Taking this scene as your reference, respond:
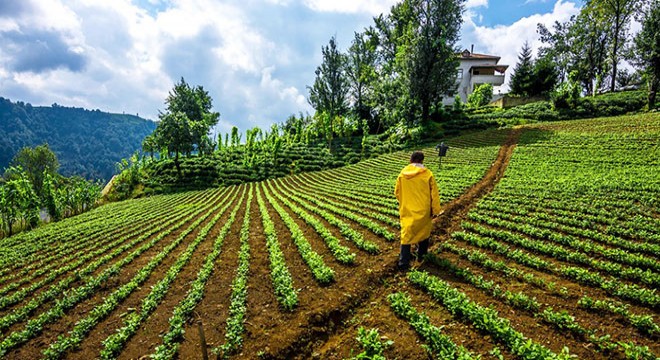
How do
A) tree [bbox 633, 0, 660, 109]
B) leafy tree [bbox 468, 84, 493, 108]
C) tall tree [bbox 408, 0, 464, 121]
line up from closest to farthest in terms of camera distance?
tree [bbox 633, 0, 660, 109] → tall tree [bbox 408, 0, 464, 121] → leafy tree [bbox 468, 84, 493, 108]

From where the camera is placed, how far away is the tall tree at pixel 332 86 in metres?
49.2

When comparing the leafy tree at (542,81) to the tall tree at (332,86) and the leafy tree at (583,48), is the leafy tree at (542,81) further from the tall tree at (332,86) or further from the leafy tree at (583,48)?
the tall tree at (332,86)

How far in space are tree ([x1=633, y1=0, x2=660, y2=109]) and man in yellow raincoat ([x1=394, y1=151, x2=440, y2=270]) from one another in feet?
135

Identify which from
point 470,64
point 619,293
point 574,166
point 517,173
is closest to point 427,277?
point 619,293

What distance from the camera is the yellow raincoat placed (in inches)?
294

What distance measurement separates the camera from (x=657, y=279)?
648 centimetres

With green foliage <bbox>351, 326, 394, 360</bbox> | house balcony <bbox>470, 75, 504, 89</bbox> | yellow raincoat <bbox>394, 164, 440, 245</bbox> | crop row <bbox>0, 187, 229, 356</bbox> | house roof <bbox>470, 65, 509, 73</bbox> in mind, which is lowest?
crop row <bbox>0, 187, 229, 356</bbox>

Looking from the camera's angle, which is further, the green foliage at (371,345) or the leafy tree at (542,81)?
the leafy tree at (542,81)

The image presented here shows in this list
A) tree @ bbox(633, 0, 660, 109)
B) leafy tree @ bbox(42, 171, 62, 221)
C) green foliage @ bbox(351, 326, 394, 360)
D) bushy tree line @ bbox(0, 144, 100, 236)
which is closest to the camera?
green foliage @ bbox(351, 326, 394, 360)

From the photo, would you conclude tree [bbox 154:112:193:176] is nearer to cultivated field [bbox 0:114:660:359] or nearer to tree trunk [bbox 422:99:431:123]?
cultivated field [bbox 0:114:660:359]

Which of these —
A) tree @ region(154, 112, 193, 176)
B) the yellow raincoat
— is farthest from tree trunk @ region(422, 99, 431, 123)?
the yellow raincoat

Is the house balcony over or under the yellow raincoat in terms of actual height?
over

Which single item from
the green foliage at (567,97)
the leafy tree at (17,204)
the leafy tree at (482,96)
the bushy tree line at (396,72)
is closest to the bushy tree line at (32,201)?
the leafy tree at (17,204)

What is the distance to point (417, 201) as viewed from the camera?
7496 millimetres
